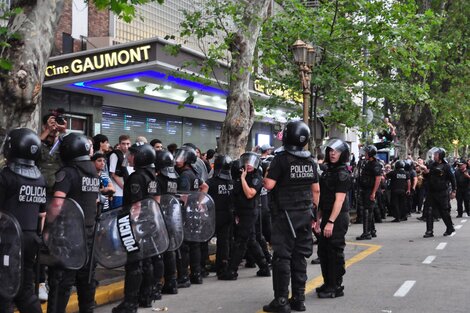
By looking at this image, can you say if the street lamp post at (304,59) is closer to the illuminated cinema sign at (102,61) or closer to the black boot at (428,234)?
the illuminated cinema sign at (102,61)

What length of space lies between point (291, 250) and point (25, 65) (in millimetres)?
3465

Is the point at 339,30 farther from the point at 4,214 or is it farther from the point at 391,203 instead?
the point at 4,214

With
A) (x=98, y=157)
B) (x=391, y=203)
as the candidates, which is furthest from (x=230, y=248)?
(x=391, y=203)

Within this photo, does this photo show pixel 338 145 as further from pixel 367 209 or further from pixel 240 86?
pixel 367 209

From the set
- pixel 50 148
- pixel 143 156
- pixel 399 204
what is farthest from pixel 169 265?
pixel 399 204

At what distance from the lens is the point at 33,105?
6.89 metres

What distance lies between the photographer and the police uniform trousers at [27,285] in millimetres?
4945

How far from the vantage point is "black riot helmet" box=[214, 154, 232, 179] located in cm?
882

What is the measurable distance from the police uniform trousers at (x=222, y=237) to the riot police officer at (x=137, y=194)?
6.72 ft

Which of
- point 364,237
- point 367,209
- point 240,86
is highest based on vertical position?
point 240,86

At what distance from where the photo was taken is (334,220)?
24.4 ft

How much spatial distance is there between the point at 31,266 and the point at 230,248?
183 inches

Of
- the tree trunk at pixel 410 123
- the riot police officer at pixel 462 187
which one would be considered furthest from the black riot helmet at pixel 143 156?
the tree trunk at pixel 410 123

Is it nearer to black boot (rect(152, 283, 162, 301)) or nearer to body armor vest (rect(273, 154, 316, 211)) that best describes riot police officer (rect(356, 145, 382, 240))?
body armor vest (rect(273, 154, 316, 211))
